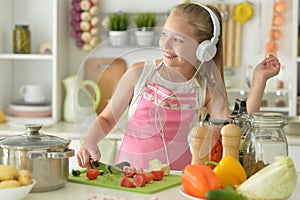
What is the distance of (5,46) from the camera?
3.80 metres

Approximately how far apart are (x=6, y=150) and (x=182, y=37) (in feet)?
1.84

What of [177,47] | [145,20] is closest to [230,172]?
[177,47]

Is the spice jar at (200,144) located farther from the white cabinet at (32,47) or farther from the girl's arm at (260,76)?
the white cabinet at (32,47)

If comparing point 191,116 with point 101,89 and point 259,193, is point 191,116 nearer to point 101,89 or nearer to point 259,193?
point 101,89

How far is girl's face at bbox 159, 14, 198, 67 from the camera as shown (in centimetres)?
174

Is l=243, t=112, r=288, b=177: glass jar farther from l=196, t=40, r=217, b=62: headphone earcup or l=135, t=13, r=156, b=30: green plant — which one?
l=135, t=13, r=156, b=30: green plant

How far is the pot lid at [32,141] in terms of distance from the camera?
1602mm

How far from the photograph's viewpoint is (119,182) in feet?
5.49

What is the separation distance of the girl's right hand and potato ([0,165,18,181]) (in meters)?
0.31

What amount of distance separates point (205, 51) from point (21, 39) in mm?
2061

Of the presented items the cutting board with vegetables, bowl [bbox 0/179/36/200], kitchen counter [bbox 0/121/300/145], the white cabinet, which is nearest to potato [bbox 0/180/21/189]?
bowl [bbox 0/179/36/200]

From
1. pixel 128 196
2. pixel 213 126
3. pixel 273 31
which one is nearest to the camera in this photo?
pixel 128 196

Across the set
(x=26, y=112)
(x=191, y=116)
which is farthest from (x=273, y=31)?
(x=191, y=116)

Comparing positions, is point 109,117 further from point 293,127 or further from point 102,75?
point 293,127
